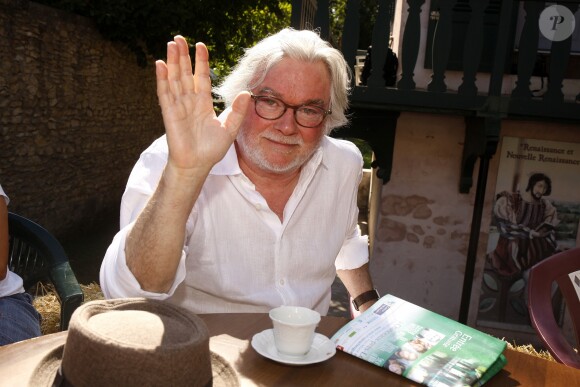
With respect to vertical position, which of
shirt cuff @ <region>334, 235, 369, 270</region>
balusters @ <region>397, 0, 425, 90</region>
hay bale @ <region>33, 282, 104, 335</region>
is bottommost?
hay bale @ <region>33, 282, 104, 335</region>

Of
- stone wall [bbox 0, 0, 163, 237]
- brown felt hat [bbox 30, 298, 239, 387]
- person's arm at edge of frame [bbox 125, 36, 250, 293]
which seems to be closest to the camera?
brown felt hat [bbox 30, 298, 239, 387]

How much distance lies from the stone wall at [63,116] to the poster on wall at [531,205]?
17.6 feet

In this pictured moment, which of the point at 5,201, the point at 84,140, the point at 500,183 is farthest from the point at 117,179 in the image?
the point at 5,201

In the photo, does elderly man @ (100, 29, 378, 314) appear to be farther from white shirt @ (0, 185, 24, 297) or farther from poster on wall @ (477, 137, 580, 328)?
poster on wall @ (477, 137, 580, 328)

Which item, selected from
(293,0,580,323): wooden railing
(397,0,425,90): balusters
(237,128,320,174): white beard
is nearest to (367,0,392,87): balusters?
(293,0,580,323): wooden railing

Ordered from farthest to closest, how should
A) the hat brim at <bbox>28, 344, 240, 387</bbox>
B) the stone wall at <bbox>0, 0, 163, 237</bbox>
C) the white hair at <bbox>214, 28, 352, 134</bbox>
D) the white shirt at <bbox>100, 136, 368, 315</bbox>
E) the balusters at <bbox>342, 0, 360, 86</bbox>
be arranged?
1. the stone wall at <bbox>0, 0, 163, 237</bbox>
2. the balusters at <bbox>342, 0, 360, 86</bbox>
3. the white hair at <bbox>214, 28, 352, 134</bbox>
4. the white shirt at <bbox>100, 136, 368, 315</bbox>
5. the hat brim at <bbox>28, 344, 240, 387</bbox>

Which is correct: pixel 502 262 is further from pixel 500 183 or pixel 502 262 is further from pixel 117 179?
pixel 117 179

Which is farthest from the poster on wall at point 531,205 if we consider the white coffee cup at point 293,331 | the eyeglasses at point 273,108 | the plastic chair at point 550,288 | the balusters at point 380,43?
the white coffee cup at point 293,331

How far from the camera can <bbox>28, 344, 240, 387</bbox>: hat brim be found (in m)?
1.24

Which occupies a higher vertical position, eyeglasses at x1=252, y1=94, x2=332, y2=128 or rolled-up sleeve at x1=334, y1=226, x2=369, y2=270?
eyeglasses at x1=252, y1=94, x2=332, y2=128

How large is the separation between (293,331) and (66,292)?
159 centimetres

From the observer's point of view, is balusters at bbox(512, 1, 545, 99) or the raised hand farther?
balusters at bbox(512, 1, 545, 99)

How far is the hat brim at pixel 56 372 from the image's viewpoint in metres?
1.24

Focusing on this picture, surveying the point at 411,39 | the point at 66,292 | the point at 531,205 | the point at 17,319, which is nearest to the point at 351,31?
the point at 411,39
